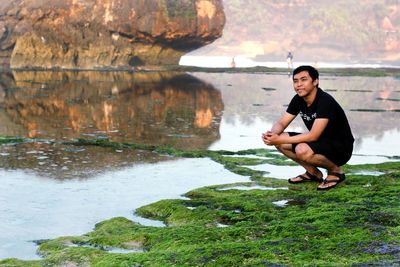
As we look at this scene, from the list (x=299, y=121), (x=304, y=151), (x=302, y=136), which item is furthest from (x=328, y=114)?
(x=299, y=121)

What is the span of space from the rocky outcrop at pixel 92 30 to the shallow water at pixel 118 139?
53.3 ft

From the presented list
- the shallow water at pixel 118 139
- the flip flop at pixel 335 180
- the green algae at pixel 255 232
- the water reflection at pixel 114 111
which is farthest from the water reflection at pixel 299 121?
the green algae at pixel 255 232

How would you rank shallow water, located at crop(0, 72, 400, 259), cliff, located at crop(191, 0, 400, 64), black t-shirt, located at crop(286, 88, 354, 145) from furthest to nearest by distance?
cliff, located at crop(191, 0, 400, 64) < black t-shirt, located at crop(286, 88, 354, 145) < shallow water, located at crop(0, 72, 400, 259)

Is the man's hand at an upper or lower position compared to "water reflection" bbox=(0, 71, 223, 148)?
upper

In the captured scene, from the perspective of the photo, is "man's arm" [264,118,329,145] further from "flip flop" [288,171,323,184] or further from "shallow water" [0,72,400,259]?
"shallow water" [0,72,400,259]

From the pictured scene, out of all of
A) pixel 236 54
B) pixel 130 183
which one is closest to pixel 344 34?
pixel 236 54

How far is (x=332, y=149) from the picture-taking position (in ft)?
27.8

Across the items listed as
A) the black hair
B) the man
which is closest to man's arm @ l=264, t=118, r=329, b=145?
the man

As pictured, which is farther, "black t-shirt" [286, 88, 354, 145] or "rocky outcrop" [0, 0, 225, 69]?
"rocky outcrop" [0, 0, 225, 69]

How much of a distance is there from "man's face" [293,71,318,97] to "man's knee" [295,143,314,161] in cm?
61

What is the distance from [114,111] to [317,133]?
11.4 metres

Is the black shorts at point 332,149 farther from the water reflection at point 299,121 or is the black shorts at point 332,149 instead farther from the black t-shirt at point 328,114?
the water reflection at point 299,121

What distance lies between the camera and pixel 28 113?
1792 cm

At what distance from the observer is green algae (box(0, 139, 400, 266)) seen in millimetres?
5375
